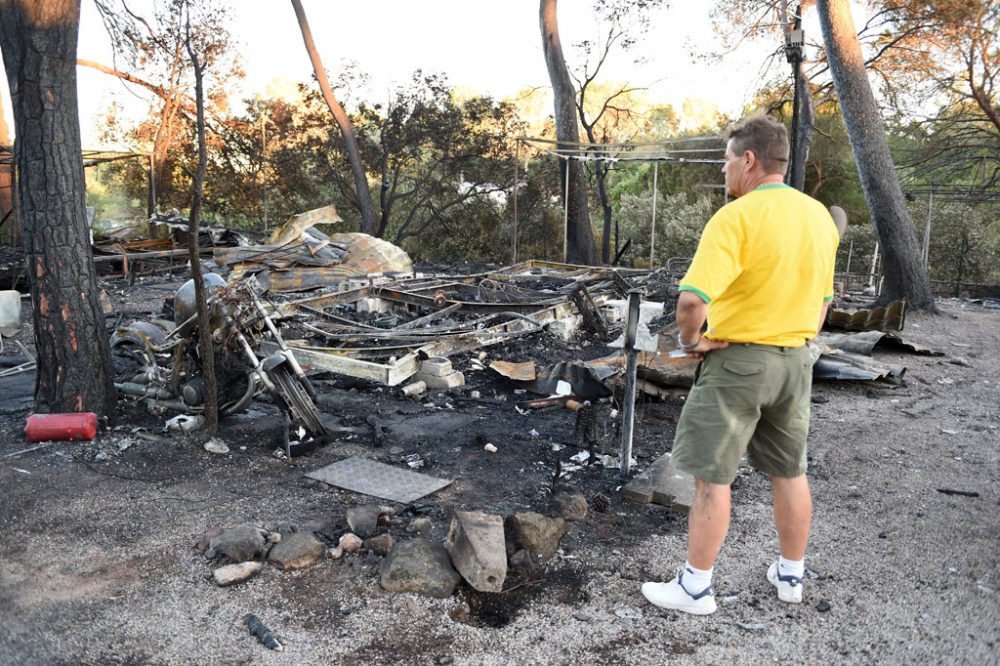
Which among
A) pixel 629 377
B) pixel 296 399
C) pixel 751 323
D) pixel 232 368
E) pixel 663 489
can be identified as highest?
pixel 751 323

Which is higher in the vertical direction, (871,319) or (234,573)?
(871,319)

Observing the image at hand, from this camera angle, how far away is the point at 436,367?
7.02 metres

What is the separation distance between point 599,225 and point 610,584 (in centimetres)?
2604

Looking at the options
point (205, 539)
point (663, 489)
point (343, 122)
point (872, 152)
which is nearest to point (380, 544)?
point (205, 539)

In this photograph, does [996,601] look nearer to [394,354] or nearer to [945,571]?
[945,571]

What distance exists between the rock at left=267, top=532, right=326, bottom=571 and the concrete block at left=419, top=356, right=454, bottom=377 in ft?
11.0

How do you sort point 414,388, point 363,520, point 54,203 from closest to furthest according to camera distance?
point 363,520 → point 54,203 → point 414,388

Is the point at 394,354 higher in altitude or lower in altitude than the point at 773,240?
lower

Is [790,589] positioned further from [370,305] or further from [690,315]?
[370,305]

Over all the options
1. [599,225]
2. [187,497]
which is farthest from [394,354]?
[599,225]

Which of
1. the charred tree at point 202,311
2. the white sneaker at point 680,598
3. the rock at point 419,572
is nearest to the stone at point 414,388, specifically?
the charred tree at point 202,311

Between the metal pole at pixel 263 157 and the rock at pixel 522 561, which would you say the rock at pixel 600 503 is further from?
the metal pole at pixel 263 157

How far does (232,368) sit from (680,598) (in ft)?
12.5

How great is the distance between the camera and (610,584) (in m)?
3.44
